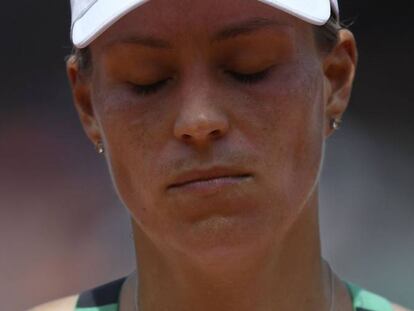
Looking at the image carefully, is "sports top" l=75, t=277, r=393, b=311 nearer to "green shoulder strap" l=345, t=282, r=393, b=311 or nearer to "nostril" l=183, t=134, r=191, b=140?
"green shoulder strap" l=345, t=282, r=393, b=311

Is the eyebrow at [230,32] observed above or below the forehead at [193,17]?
below

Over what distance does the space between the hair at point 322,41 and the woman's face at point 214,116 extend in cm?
6

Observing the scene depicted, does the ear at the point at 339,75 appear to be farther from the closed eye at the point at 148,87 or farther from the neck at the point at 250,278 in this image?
the closed eye at the point at 148,87

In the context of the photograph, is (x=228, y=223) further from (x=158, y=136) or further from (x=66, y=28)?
(x=66, y=28)

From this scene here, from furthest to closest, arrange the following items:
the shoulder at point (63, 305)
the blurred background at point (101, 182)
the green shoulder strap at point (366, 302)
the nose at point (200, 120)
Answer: the blurred background at point (101, 182) → the shoulder at point (63, 305) → the green shoulder strap at point (366, 302) → the nose at point (200, 120)

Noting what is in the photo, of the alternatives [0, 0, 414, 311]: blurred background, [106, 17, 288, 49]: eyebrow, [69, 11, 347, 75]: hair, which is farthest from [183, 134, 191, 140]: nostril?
[0, 0, 414, 311]: blurred background

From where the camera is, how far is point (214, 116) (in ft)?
3.26

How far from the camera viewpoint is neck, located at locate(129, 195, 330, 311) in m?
1.14

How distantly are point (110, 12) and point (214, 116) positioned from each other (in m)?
0.18

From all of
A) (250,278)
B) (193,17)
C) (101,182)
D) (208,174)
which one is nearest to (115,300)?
(250,278)

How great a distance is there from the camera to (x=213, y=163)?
101 centimetres

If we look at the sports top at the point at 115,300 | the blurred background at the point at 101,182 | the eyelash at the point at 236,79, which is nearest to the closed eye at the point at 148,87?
the eyelash at the point at 236,79

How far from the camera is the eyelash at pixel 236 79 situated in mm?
1035

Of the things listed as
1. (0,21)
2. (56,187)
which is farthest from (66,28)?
(56,187)
